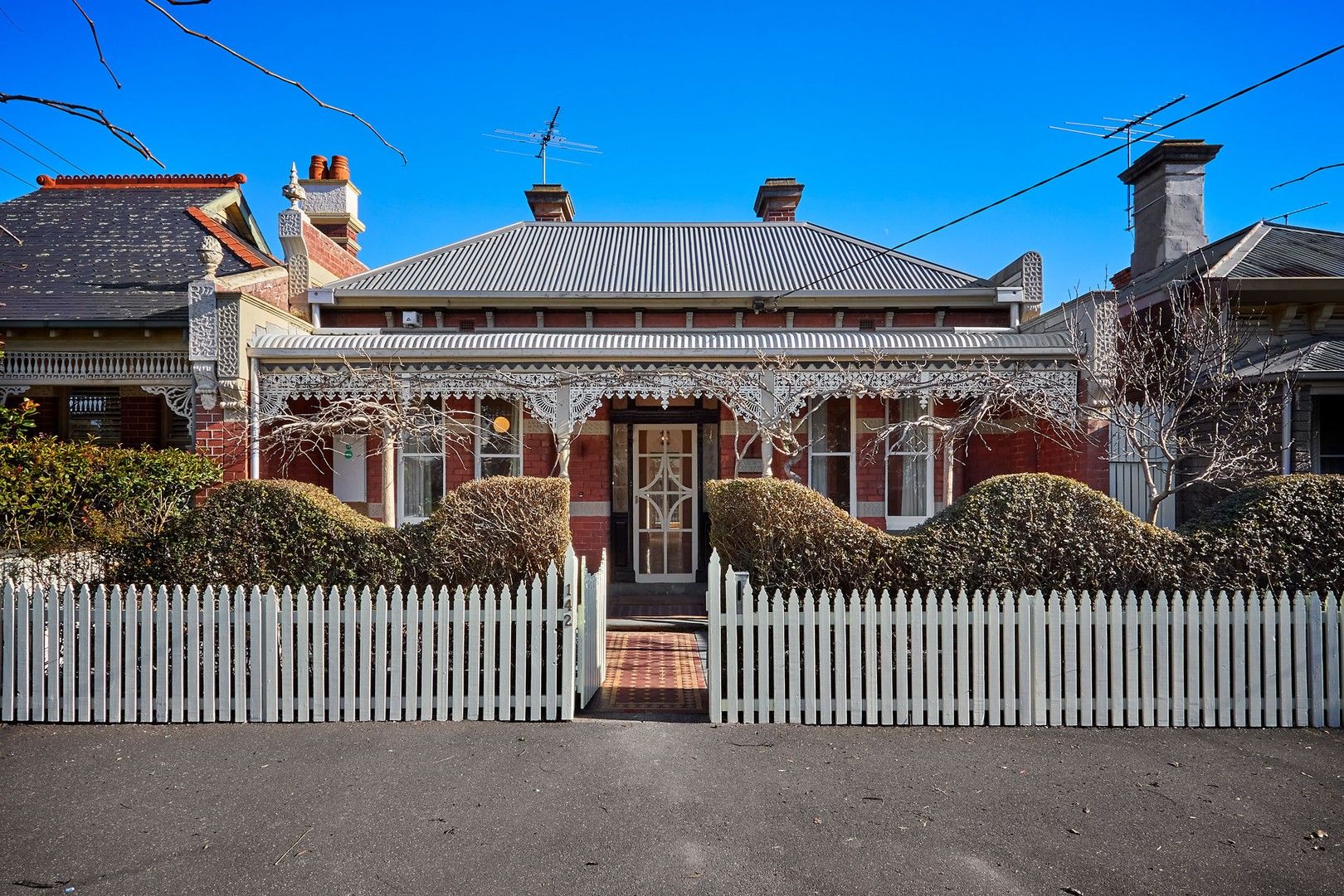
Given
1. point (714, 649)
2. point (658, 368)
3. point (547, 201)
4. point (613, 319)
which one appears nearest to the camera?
point (714, 649)

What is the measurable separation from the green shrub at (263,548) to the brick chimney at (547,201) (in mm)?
13271

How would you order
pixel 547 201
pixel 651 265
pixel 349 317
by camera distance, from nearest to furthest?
1. pixel 349 317
2. pixel 651 265
3. pixel 547 201

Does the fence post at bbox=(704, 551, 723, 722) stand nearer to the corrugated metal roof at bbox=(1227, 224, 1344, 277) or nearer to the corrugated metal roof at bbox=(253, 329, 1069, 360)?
the corrugated metal roof at bbox=(253, 329, 1069, 360)

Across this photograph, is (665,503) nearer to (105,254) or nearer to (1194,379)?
(1194,379)

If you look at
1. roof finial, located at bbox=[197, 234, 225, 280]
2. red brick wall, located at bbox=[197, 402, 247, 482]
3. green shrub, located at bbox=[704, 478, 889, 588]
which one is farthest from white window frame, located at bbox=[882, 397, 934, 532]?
roof finial, located at bbox=[197, 234, 225, 280]

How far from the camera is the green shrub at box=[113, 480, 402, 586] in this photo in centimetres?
609

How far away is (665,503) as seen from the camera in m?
12.5

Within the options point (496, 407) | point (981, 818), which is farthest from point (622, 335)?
point (981, 818)

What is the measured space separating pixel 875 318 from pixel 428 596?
10.3 metres

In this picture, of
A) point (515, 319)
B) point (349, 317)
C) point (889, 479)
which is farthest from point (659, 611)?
point (349, 317)

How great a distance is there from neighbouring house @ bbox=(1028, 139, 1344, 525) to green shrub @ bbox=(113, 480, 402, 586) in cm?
900

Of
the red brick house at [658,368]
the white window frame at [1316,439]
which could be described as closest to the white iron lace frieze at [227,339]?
the red brick house at [658,368]

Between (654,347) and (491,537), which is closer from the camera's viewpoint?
(491,537)

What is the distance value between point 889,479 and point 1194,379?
4.57 m
